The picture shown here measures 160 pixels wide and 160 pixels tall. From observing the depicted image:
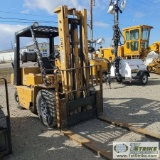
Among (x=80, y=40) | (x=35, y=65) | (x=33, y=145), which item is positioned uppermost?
(x=80, y=40)

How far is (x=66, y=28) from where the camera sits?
16.9 ft

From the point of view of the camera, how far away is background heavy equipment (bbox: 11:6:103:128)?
512 cm

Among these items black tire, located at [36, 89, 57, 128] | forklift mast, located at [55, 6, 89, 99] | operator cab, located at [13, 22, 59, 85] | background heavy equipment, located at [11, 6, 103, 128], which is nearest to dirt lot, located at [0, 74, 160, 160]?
black tire, located at [36, 89, 57, 128]

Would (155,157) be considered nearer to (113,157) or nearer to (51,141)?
(113,157)

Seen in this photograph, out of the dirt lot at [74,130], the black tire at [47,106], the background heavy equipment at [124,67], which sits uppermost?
the background heavy equipment at [124,67]

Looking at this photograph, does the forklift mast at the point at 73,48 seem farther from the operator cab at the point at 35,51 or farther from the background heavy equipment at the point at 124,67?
the background heavy equipment at the point at 124,67

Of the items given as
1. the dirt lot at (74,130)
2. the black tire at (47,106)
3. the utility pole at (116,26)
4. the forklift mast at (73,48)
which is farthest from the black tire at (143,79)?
the black tire at (47,106)

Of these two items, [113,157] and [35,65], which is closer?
[113,157]

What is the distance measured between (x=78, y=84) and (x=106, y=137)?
1537mm

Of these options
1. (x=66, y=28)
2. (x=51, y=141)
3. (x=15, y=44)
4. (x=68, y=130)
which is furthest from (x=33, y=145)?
(x=15, y=44)

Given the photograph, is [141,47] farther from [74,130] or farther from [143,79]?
[74,130]

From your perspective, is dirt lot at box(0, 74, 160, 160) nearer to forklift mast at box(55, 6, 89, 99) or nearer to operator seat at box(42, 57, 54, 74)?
forklift mast at box(55, 6, 89, 99)

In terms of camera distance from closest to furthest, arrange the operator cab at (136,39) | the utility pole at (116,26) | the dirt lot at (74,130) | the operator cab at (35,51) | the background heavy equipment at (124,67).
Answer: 1. the dirt lot at (74,130)
2. the operator cab at (35,51)
3. the background heavy equipment at (124,67)
4. the utility pole at (116,26)
5. the operator cab at (136,39)

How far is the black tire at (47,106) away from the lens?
5.13 m
